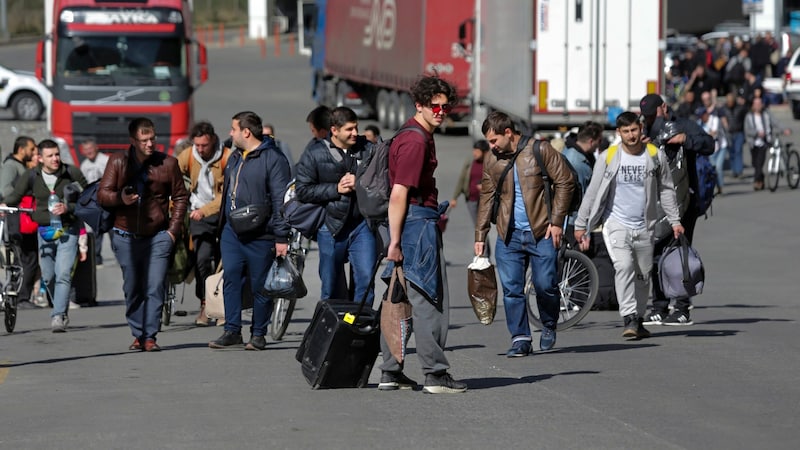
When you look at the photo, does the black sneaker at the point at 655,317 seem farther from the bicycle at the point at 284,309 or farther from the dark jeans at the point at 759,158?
the dark jeans at the point at 759,158

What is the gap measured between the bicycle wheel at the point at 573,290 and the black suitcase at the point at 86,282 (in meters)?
4.99

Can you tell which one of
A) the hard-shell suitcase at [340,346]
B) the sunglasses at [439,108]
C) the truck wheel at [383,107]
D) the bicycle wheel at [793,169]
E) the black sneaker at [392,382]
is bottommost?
the black sneaker at [392,382]

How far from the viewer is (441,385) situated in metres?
9.48

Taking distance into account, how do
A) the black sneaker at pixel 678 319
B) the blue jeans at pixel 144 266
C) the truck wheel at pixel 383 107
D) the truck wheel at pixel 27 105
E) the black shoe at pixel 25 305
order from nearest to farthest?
the blue jeans at pixel 144 266
the black sneaker at pixel 678 319
the black shoe at pixel 25 305
the truck wheel at pixel 383 107
the truck wheel at pixel 27 105

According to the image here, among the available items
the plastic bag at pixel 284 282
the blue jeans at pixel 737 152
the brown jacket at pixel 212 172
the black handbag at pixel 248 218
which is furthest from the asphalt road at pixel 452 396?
the blue jeans at pixel 737 152

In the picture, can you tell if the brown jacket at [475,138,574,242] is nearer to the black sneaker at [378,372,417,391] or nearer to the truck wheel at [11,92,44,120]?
the black sneaker at [378,372,417,391]

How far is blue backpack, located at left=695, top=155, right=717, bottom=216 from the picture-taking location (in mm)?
13289

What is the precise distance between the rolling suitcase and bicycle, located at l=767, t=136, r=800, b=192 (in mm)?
19164

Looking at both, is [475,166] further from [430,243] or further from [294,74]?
[294,74]

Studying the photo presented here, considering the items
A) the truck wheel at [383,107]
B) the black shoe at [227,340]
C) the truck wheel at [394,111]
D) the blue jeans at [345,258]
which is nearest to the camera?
the blue jeans at [345,258]

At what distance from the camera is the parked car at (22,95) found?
1615 inches

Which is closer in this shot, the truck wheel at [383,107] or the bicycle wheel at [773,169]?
the bicycle wheel at [773,169]

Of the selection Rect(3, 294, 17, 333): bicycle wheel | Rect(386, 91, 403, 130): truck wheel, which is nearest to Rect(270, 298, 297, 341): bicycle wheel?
Rect(3, 294, 17, 333): bicycle wheel

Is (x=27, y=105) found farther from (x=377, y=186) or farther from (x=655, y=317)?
(x=377, y=186)
